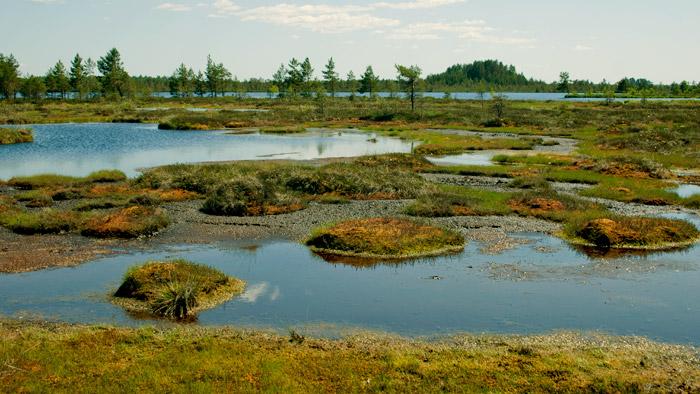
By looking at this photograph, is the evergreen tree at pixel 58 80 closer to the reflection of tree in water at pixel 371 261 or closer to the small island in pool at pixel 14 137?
the small island in pool at pixel 14 137

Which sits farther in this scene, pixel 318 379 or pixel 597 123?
pixel 597 123

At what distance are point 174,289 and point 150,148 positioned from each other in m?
58.2

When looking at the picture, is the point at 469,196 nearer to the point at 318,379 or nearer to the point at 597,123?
the point at 318,379

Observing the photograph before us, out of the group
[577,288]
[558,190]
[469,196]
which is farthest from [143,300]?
[558,190]

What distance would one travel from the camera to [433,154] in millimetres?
69438

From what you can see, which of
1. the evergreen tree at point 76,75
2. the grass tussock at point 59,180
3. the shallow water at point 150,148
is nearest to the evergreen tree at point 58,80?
the evergreen tree at point 76,75

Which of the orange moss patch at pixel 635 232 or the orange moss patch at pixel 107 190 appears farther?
the orange moss patch at pixel 107 190

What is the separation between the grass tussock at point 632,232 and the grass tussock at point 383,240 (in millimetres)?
6830

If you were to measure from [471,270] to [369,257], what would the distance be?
4945mm

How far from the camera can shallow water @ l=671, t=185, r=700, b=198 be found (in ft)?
149

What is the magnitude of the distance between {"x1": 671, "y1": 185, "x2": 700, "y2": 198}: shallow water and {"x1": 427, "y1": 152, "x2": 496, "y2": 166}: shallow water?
59.0ft

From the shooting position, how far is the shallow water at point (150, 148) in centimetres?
6056

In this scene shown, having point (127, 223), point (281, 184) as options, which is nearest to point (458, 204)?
point (281, 184)

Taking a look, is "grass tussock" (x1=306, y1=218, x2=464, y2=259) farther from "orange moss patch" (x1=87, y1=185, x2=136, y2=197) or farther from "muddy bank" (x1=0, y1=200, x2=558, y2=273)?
"orange moss patch" (x1=87, y1=185, x2=136, y2=197)
